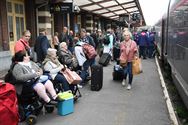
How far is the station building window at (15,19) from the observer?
14133 mm

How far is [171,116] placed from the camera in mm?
6801

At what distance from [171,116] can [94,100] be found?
7.33 ft

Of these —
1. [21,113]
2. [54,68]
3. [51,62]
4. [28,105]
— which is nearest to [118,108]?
[54,68]

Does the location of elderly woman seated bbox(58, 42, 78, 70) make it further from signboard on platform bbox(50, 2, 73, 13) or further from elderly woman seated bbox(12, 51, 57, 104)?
signboard on platform bbox(50, 2, 73, 13)

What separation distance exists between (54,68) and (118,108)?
5.59 feet

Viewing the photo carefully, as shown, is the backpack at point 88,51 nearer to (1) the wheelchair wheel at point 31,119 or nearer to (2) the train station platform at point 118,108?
(2) the train station platform at point 118,108

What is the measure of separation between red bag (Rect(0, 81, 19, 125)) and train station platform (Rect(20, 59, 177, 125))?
1.15 m

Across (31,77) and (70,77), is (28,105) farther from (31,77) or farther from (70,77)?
(70,77)

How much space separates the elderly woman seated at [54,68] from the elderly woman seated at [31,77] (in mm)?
644

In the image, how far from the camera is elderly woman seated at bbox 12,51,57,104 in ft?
20.9

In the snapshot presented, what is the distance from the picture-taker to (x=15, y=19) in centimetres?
1465

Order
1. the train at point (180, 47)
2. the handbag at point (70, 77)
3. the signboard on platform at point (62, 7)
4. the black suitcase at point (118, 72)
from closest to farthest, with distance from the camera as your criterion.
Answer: the train at point (180, 47)
the handbag at point (70, 77)
the black suitcase at point (118, 72)
the signboard on platform at point (62, 7)

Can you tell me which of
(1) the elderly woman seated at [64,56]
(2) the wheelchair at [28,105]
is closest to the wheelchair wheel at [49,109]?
(2) the wheelchair at [28,105]

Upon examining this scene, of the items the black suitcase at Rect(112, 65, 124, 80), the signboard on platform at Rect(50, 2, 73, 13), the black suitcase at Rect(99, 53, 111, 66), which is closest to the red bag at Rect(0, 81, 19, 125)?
the black suitcase at Rect(112, 65, 124, 80)
